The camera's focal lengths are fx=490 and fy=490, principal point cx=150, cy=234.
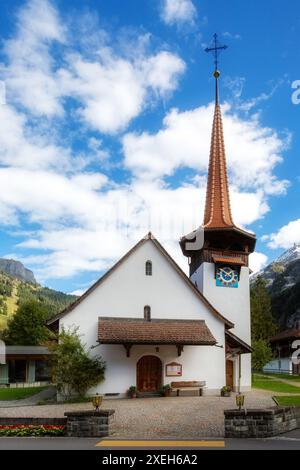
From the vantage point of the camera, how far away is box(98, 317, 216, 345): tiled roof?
74.4 feet

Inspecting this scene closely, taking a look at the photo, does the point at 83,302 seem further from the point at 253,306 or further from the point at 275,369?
the point at 275,369

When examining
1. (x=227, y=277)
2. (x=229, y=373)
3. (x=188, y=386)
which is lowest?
(x=188, y=386)

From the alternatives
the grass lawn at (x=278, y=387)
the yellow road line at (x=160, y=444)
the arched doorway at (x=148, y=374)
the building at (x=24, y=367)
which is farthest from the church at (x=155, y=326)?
the building at (x=24, y=367)

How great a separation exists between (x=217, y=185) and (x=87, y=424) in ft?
71.1

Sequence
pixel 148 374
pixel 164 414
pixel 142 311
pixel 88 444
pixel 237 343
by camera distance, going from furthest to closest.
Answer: pixel 237 343
pixel 142 311
pixel 148 374
pixel 164 414
pixel 88 444

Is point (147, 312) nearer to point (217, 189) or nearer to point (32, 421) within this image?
point (217, 189)

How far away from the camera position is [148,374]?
79.8 ft

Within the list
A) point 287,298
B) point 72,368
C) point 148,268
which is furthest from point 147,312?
point 287,298

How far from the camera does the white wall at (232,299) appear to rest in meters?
28.7

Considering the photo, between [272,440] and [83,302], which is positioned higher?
[83,302]

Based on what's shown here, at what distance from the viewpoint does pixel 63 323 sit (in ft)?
78.0

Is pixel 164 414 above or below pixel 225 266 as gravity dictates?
below
